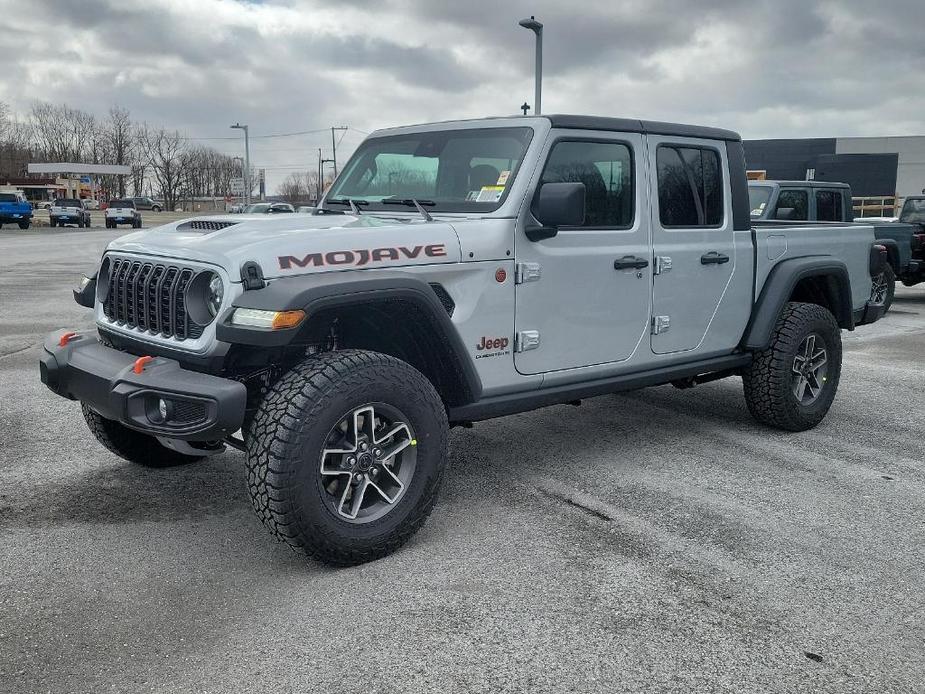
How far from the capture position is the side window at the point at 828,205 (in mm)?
11836

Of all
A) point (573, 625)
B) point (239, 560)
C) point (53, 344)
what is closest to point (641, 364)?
point (573, 625)

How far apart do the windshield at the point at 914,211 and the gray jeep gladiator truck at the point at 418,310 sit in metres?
9.62

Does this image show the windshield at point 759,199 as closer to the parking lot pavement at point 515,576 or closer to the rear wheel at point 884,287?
the rear wheel at point 884,287

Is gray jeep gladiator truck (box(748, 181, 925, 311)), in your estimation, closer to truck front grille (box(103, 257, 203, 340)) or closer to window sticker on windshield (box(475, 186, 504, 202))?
window sticker on windshield (box(475, 186, 504, 202))

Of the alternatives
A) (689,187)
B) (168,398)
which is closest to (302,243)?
(168,398)

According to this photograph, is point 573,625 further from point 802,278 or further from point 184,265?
point 802,278

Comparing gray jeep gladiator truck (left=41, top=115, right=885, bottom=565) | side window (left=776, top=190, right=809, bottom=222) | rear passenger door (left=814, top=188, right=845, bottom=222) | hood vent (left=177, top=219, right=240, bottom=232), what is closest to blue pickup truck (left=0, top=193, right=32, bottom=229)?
side window (left=776, top=190, right=809, bottom=222)

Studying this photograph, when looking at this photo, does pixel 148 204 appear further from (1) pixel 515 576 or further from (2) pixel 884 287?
(1) pixel 515 576

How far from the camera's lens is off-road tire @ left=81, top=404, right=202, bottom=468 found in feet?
14.8

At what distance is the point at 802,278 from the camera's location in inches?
222

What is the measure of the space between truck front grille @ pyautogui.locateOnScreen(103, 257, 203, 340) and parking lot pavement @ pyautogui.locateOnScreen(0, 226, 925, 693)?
97 centimetres

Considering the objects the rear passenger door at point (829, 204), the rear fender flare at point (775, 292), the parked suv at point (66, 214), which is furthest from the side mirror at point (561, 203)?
the parked suv at point (66, 214)

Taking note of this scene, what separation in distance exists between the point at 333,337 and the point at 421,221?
690mm

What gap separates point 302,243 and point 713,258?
8.65 ft
